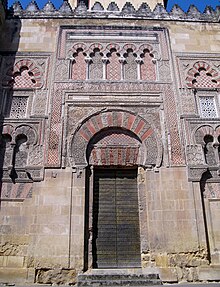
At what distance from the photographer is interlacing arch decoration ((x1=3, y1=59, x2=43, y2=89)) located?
6.99 m

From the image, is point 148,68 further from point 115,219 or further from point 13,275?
point 13,275

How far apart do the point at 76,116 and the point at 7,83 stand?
1.89m

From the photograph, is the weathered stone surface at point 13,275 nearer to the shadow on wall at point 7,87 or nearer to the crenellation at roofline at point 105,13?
the shadow on wall at point 7,87

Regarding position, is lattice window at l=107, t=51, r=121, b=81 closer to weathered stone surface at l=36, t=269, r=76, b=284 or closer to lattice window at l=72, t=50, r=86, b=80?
lattice window at l=72, t=50, r=86, b=80

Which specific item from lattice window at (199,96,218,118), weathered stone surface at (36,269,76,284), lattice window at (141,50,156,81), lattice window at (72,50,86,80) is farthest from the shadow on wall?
lattice window at (199,96,218,118)

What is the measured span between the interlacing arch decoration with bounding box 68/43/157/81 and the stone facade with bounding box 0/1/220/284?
27mm

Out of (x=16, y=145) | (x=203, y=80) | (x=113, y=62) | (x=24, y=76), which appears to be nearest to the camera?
(x=16, y=145)

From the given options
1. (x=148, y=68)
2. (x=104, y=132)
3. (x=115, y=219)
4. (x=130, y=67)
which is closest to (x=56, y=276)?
(x=115, y=219)

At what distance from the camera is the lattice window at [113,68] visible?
7176mm

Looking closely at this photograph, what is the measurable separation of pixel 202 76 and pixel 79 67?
10.0ft

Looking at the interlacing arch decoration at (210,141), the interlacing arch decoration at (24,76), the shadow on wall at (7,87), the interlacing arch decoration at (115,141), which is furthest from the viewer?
the interlacing arch decoration at (24,76)

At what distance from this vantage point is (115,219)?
6016 mm

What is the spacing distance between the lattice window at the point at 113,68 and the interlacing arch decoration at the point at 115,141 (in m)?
1.00

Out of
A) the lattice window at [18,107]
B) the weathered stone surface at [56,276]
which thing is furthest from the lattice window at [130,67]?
the weathered stone surface at [56,276]
